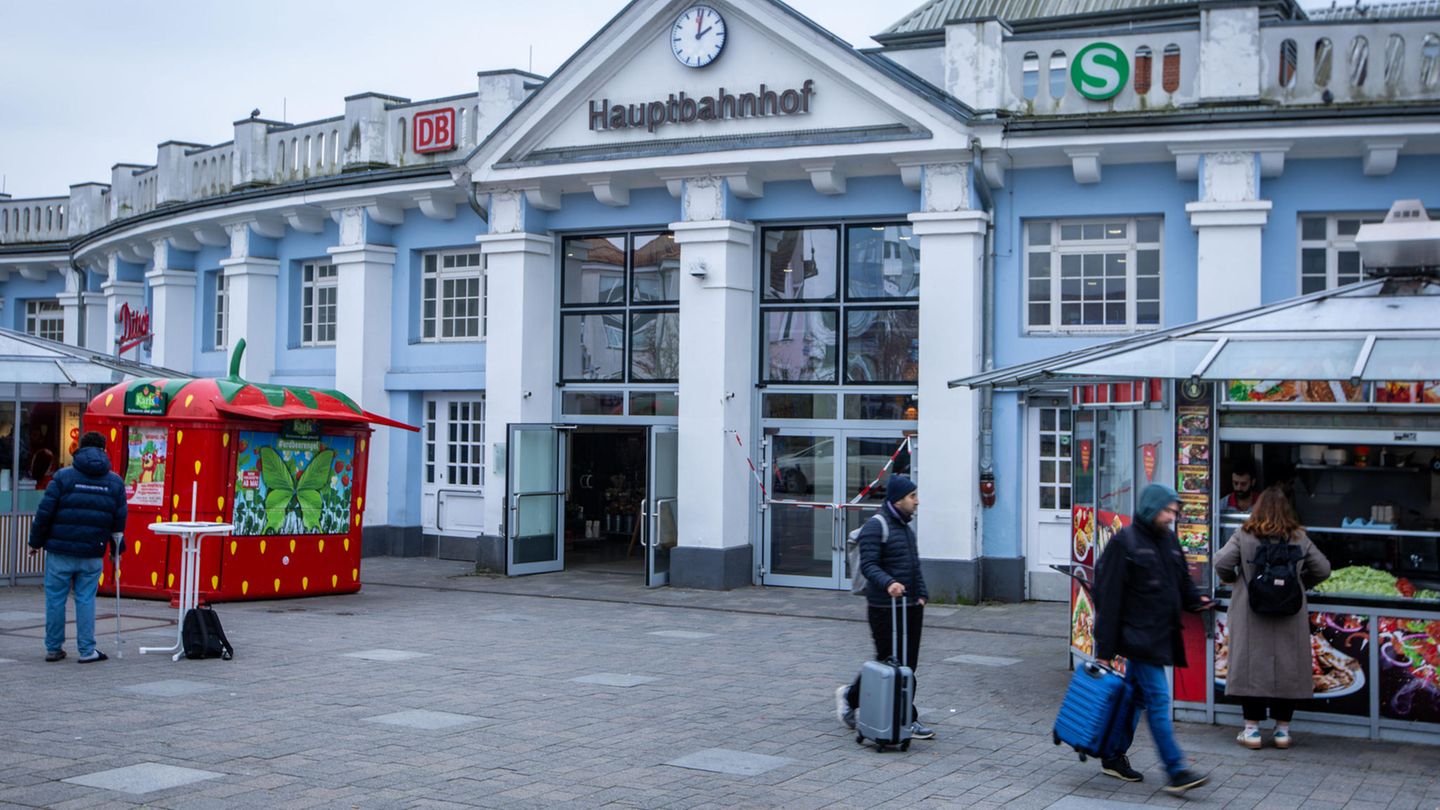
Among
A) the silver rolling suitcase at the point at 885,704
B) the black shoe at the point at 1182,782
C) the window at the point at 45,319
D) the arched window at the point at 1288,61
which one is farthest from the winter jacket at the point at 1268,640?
the window at the point at 45,319

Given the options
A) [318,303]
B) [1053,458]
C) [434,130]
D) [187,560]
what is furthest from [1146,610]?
[318,303]

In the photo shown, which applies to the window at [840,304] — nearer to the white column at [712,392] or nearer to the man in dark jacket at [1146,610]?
the white column at [712,392]

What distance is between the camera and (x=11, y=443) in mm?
18844

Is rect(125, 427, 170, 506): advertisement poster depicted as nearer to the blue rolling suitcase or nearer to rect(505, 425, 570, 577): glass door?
rect(505, 425, 570, 577): glass door

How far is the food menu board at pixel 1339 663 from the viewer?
9.72m

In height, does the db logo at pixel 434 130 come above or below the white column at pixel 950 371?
above

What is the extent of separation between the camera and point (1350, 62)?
15.5 meters

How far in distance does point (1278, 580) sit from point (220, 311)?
2011 cm

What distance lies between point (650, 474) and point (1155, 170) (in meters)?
6.93

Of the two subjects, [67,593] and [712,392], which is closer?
[67,593]

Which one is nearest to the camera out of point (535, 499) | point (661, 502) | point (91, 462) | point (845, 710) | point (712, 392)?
point (845, 710)

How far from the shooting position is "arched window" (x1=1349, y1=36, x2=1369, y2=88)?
15.4 m

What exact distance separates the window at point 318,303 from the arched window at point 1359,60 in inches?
575

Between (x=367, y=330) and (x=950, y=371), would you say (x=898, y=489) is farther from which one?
(x=367, y=330)
